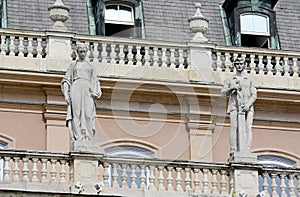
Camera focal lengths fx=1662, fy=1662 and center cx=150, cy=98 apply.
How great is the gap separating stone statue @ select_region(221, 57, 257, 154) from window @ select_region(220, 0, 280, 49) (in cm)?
567

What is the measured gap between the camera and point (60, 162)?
2941cm

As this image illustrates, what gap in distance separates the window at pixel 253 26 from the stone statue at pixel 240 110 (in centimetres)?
567

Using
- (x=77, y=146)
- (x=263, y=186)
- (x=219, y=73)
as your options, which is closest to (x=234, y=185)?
(x=263, y=186)

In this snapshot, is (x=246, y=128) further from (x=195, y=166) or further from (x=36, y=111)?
(x=36, y=111)

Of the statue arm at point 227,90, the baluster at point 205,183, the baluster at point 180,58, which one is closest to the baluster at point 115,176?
the baluster at point 205,183

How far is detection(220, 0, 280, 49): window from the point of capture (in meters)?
36.1

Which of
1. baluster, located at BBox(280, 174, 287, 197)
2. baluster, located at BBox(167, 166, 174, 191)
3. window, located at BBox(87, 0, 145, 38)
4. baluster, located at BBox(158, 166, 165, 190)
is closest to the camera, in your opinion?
baluster, located at BBox(158, 166, 165, 190)

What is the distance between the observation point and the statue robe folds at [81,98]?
96.6 feet

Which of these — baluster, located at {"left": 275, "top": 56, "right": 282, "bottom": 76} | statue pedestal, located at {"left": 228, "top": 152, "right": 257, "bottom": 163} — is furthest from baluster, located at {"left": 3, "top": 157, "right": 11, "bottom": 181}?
baluster, located at {"left": 275, "top": 56, "right": 282, "bottom": 76}

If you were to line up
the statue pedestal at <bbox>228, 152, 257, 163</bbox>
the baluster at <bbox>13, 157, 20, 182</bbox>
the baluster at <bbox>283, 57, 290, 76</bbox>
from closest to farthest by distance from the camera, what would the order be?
the baluster at <bbox>13, 157, 20, 182</bbox> < the statue pedestal at <bbox>228, 152, 257, 163</bbox> < the baluster at <bbox>283, 57, 290, 76</bbox>

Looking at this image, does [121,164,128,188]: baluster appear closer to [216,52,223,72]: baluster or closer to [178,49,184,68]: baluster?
[178,49,184,68]: baluster

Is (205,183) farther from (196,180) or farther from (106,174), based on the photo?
(106,174)

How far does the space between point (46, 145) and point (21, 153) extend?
150 inches

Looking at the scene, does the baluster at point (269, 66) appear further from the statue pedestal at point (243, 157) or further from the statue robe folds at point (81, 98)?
the statue robe folds at point (81, 98)
